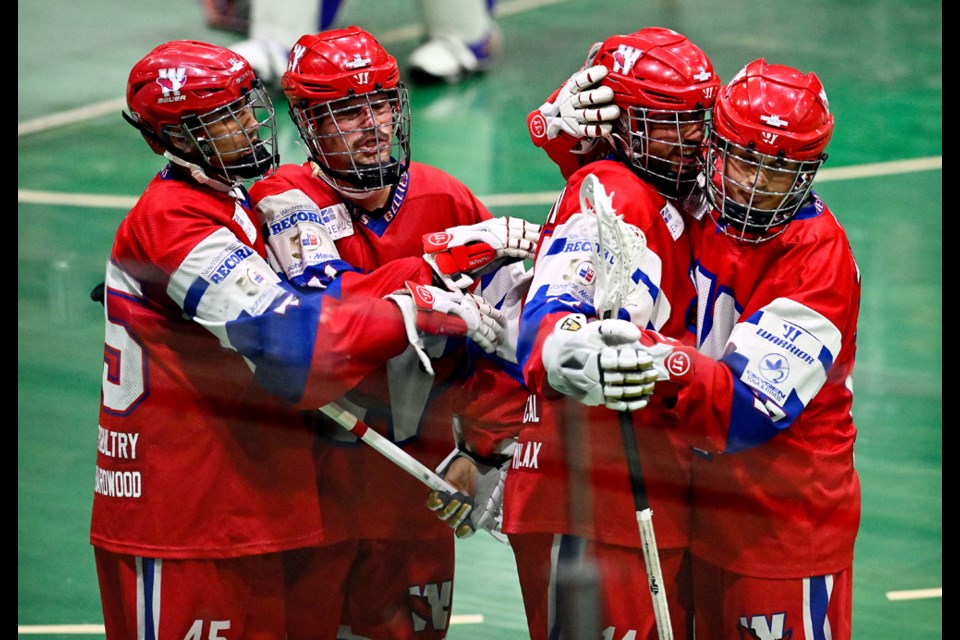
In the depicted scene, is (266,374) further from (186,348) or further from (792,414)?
(792,414)

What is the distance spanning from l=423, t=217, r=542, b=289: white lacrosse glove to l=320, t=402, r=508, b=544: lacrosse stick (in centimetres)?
38

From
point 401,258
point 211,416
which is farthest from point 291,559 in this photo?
point 401,258

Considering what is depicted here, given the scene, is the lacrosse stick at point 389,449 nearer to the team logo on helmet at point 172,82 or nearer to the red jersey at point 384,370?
the red jersey at point 384,370

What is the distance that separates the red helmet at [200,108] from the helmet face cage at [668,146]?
2.75 feet

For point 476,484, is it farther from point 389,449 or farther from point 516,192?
point 516,192

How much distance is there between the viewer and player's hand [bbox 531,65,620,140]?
327 centimetres

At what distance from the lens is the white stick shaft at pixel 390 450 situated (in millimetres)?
3326

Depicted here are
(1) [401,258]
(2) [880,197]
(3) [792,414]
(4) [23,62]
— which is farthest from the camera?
(4) [23,62]

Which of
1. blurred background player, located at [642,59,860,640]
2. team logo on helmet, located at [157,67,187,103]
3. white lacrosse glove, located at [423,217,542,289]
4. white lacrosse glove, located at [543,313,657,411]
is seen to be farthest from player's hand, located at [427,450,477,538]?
team logo on helmet, located at [157,67,187,103]

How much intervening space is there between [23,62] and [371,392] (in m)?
6.76

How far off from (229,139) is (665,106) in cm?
97

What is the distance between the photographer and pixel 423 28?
9.84 meters

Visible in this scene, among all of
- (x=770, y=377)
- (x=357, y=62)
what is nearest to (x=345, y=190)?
(x=357, y=62)

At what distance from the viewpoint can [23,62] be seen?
30.7ft
